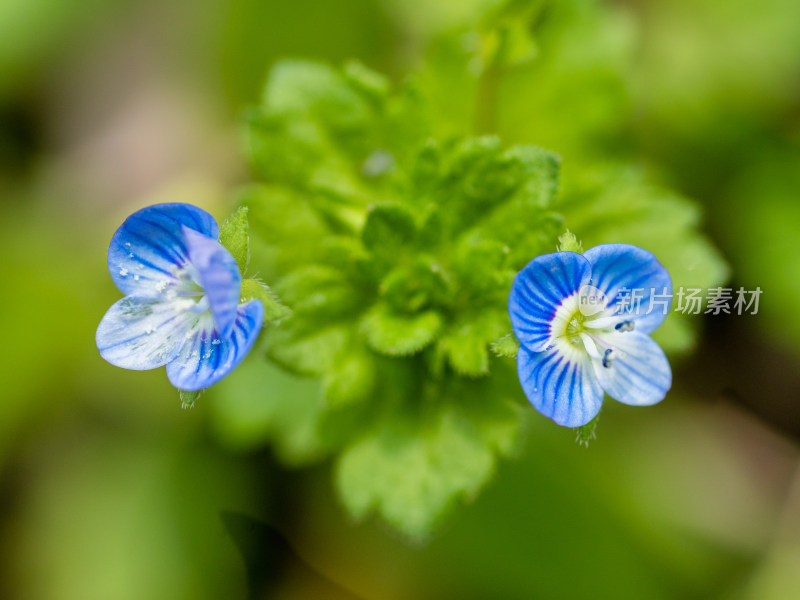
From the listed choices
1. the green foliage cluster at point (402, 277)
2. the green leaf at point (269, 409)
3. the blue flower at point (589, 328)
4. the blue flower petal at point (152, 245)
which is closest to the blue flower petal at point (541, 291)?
the blue flower at point (589, 328)

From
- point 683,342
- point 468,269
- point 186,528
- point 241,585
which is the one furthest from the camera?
point 186,528

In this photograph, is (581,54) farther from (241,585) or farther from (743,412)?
(241,585)

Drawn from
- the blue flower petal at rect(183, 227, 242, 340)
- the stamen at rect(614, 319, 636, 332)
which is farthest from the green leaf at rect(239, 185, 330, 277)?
the stamen at rect(614, 319, 636, 332)

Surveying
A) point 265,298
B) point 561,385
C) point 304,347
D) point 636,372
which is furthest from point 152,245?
point 636,372

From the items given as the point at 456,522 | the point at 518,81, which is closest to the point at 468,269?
the point at 518,81

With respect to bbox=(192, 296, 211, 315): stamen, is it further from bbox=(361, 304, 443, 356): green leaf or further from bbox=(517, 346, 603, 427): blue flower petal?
bbox=(517, 346, 603, 427): blue flower petal

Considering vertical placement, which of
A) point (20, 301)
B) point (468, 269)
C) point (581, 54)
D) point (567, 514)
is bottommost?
point (20, 301)
